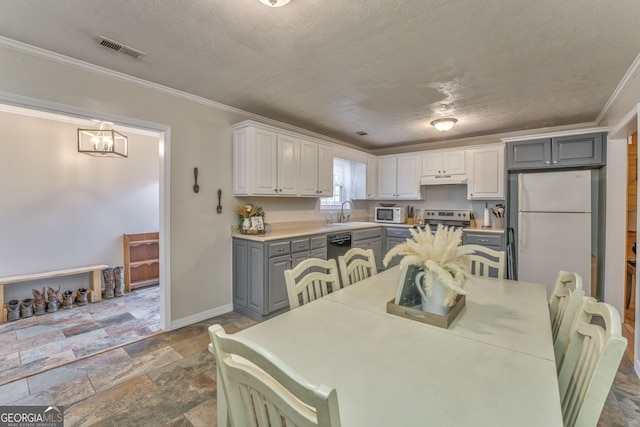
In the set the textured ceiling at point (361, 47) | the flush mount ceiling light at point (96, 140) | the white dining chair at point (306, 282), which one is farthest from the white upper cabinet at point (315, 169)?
the flush mount ceiling light at point (96, 140)

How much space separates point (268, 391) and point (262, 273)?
259 centimetres

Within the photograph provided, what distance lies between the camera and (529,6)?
168cm

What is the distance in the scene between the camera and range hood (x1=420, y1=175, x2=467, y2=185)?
15.1 feet

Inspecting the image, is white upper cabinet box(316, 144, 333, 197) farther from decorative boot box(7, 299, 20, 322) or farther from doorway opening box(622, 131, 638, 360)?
decorative boot box(7, 299, 20, 322)

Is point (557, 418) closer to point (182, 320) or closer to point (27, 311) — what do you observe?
point (182, 320)

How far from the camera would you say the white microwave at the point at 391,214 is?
5.16 meters

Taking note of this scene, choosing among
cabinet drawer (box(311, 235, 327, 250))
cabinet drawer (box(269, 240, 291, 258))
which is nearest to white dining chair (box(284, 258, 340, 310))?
cabinet drawer (box(269, 240, 291, 258))

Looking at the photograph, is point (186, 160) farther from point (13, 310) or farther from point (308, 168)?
point (13, 310)

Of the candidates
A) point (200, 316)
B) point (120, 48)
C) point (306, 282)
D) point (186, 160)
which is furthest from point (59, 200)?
point (306, 282)

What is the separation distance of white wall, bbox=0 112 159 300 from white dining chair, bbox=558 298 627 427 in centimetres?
519

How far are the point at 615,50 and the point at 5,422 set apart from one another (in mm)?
4792

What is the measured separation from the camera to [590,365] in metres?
0.97

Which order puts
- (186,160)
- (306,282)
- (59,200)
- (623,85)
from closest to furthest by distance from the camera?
1. (306,282)
2. (623,85)
3. (186,160)
4. (59,200)

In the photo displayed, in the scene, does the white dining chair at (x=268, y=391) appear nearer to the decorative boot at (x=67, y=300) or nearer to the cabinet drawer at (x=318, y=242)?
the cabinet drawer at (x=318, y=242)
